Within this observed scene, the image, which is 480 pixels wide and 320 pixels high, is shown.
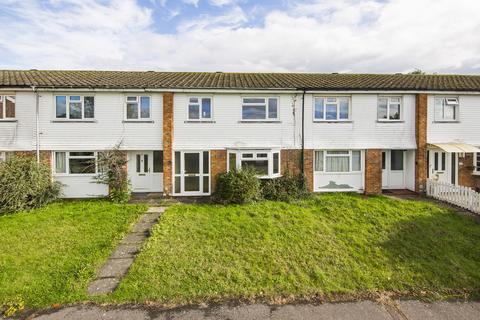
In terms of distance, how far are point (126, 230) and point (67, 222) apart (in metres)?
2.08

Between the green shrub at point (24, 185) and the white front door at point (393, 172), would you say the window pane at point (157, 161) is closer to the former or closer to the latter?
the green shrub at point (24, 185)

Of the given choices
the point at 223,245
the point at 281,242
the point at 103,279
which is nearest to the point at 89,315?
the point at 103,279

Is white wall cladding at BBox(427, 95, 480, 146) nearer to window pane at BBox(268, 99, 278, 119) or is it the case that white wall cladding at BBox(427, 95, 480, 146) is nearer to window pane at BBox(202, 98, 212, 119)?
window pane at BBox(268, 99, 278, 119)

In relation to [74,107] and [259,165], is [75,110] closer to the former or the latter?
[74,107]

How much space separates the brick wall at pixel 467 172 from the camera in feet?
38.5

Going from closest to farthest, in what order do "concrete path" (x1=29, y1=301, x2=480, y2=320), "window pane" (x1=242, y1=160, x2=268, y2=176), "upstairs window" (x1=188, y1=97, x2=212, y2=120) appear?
"concrete path" (x1=29, y1=301, x2=480, y2=320)
"window pane" (x1=242, y1=160, x2=268, y2=176)
"upstairs window" (x1=188, y1=97, x2=212, y2=120)

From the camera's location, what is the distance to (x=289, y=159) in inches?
447

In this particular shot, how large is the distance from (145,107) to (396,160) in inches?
448

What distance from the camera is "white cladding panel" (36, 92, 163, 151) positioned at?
10.7 meters

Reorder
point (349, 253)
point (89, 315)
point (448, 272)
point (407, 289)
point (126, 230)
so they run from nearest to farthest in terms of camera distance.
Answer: point (89, 315)
point (407, 289)
point (448, 272)
point (349, 253)
point (126, 230)

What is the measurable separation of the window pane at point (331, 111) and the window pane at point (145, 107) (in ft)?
25.0

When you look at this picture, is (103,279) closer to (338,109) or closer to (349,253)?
(349,253)

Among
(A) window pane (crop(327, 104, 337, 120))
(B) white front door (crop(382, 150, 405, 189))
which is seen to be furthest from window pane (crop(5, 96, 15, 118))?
(B) white front door (crop(382, 150, 405, 189))

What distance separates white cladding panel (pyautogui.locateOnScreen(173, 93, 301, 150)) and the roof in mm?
597
